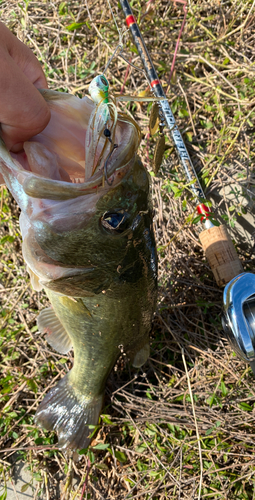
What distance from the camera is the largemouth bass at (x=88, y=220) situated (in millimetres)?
1496

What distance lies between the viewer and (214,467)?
104 inches

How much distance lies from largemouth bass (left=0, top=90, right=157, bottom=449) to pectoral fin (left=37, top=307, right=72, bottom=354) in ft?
1.26

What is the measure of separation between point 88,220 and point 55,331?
1.41m

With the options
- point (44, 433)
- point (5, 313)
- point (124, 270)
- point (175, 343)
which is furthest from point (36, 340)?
point (124, 270)

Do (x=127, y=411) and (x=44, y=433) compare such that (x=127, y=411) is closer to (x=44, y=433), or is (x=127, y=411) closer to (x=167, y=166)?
(x=44, y=433)

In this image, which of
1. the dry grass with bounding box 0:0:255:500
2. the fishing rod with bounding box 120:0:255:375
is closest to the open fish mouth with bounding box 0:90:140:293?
the fishing rod with bounding box 120:0:255:375

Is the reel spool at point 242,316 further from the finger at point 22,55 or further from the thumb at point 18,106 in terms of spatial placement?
the finger at point 22,55

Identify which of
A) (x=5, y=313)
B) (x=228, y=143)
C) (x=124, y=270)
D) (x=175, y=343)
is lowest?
(x=175, y=343)

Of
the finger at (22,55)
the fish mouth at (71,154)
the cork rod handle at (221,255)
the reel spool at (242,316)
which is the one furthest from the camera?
the cork rod handle at (221,255)

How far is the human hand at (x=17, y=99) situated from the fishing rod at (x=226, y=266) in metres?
0.71

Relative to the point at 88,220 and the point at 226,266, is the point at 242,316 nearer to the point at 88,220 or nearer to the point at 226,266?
the point at 226,266

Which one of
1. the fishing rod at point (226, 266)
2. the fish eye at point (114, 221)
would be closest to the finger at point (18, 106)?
the fish eye at point (114, 221)

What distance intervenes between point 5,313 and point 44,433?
3.89 ft

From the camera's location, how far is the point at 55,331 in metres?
2.67
